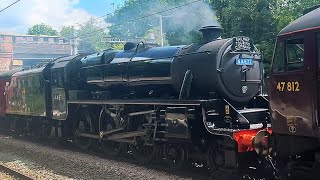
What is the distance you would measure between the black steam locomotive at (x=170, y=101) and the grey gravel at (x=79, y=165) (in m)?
0.63

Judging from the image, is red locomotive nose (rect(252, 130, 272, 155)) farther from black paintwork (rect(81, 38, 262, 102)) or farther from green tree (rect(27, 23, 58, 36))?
green tree (rect(27, 23, 58, 36))

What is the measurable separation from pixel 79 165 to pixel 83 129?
127 inches

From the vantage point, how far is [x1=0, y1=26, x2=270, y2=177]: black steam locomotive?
349 inches

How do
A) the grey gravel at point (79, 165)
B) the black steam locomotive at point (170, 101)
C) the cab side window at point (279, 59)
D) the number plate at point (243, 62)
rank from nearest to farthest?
1. the cab side window at point (279, 59)
2. the black steam locomotive at point (170, 101)
3. the number plate at point (243, 62)
4. the grey gravel at point (79, 165)

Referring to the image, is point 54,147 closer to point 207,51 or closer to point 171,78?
point 171,78

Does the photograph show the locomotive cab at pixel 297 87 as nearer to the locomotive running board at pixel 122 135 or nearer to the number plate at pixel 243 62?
the number plate at pixel 243 62

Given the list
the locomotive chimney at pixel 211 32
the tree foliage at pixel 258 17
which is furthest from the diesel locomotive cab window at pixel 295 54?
the tree foliage at pixel 258 17

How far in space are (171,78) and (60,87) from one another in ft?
20.4

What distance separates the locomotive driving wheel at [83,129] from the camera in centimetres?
1405

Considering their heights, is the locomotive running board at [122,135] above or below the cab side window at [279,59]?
below

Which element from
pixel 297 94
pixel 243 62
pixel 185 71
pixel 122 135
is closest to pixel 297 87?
pixel 297 94

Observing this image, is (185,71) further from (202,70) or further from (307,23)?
(307,23)

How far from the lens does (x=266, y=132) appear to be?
24.7 feet

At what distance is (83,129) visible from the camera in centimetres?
1434
